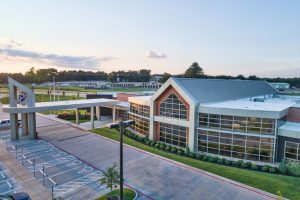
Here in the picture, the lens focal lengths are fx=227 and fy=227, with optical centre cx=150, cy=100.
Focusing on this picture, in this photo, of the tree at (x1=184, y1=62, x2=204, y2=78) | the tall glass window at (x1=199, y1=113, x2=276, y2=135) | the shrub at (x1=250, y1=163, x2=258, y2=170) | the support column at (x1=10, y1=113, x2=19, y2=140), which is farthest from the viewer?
the tree at (x1=184, y1=62, x2=204, y2=78)

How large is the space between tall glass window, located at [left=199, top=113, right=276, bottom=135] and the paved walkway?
7218 mm

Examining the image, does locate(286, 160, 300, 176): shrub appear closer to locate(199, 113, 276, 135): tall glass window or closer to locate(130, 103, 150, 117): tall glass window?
locate(199, 113, 276, 135): tall glass window

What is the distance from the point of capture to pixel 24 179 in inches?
783

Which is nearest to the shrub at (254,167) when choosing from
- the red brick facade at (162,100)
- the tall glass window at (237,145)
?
the tall glass window at (237,145)

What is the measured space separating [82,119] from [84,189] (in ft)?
106

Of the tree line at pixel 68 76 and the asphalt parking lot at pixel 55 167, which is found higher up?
the tree line at pixel 68 76

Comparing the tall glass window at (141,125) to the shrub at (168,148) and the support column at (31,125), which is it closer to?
the shrub at (168,148)

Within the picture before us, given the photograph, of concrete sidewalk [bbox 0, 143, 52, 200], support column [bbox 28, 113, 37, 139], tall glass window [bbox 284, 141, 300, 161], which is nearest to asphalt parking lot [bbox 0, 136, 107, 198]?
concrete sidewalk [bbox 0, 143, 52, 200]

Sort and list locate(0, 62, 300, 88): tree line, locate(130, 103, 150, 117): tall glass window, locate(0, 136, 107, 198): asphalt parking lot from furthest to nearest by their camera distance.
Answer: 1. locate(0, 62, 300, 88): tree line
2. locate(130, 103, 150, 117): tall glass window
3. locate(0, 136, 107, 198): asphalt parking lot

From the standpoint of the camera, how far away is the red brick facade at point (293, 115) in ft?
93.7

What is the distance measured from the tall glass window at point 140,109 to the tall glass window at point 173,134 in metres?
3.37

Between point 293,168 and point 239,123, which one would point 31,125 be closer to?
point 239,123

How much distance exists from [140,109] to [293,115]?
21.3m

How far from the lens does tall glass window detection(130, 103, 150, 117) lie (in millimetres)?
35000
